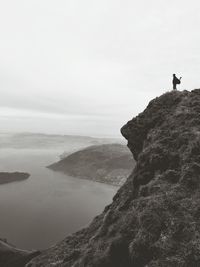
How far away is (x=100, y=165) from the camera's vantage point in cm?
8406

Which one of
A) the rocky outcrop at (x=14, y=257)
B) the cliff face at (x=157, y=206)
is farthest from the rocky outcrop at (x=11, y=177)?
the cliff face at (x=157, y=206)

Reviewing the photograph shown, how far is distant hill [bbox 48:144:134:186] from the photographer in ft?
246

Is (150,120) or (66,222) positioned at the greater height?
(150,120)

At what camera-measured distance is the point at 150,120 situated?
22672 millimetres

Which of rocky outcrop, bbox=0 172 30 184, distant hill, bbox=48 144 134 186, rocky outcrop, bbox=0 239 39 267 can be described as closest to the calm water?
rocky outcrop, bbox=0 172 30 184

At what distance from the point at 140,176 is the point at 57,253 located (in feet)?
30.5

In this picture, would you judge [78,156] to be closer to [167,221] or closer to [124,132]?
[124,132]

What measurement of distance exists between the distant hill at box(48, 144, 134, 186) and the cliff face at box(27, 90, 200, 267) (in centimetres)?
4850

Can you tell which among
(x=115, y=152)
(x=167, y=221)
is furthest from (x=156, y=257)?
(x=115, y=152)

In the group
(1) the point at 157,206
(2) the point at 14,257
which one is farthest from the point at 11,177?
(1) the point at 157,206

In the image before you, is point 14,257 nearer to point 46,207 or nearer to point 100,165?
point 46,207

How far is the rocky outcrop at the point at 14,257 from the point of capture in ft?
77.5

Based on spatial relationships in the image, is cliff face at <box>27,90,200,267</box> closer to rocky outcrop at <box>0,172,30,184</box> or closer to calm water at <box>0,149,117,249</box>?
calm water at <box>0,149,117,249</box>

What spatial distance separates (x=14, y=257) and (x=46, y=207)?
26.0 metres
